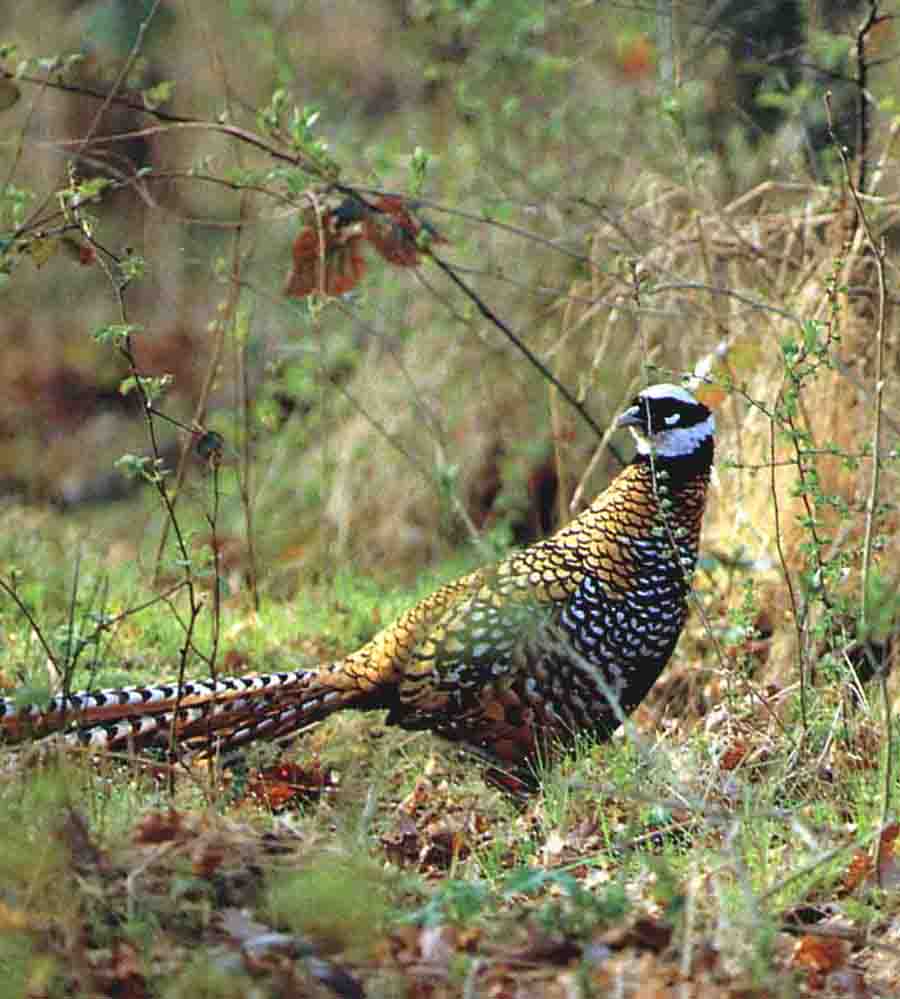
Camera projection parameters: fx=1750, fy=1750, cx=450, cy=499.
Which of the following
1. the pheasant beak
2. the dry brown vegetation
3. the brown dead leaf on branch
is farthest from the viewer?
the brown dead leaf on branch

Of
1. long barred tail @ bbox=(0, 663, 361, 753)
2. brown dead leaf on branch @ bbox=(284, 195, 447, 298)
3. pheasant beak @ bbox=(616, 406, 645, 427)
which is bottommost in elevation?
long barred tail @ bbox=(0, 663, 361, 753)

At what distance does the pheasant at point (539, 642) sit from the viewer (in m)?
5.54

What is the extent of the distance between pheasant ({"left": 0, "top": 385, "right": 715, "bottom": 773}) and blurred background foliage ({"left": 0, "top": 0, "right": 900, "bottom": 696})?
1.29ft

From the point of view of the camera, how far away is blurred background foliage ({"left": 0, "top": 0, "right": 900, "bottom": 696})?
671cm

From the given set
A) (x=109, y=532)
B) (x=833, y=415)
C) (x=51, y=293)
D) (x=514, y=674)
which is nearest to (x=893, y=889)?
(x=514, y=674)

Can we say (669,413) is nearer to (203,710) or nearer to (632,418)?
(632,418)

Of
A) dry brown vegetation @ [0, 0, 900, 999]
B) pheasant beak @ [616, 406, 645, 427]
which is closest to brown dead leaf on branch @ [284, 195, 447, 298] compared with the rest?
dry brown vegetation @ [0, 0, 900, 999]

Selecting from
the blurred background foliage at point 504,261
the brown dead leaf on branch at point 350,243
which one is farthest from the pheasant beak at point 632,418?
the brown dead leaf on branch at point 350,243

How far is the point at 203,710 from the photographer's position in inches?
211

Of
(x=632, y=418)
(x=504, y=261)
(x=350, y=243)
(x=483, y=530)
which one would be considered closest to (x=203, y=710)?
(x=632, y=418)

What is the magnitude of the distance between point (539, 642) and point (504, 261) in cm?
434

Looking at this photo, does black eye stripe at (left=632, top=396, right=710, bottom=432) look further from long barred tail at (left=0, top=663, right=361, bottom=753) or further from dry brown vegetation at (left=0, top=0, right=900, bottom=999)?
long barred tail at (left=0, top=663, right=361, bottom=753)

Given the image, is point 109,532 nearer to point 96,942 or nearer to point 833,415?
point 833,415

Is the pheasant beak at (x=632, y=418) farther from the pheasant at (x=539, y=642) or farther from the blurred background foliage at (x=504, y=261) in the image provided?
the blurred background foliage at (x=504, y=261)
